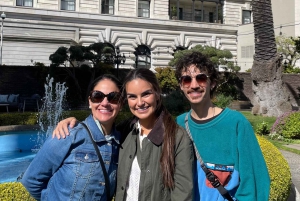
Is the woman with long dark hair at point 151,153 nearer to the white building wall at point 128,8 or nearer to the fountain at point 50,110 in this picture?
the fountain at point 50,110

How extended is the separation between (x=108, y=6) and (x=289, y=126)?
81.6 ft

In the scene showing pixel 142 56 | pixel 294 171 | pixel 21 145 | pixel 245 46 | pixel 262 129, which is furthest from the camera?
pixel 245 46

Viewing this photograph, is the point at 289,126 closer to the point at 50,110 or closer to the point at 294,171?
the point at 294,171

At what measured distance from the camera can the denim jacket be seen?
7.04ft

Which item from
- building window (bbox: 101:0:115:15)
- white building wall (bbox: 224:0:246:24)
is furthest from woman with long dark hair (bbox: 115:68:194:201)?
white building wall (bbox: 224:0:246:24)

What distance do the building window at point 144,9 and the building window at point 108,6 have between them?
287cm

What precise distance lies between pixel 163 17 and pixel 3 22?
15164 mm

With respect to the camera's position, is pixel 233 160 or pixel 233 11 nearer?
pixel 233 160

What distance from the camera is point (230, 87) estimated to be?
91.4ft

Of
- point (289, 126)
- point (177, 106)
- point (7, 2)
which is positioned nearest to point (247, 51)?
point (177, 106)

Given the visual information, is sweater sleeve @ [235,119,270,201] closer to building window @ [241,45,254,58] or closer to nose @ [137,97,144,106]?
nose @ [137,97,144,106]

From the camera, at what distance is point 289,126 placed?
38.6 ft

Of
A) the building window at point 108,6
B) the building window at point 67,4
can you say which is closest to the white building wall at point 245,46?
the building window at point 108,6

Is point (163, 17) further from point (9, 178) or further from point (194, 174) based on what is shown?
point (194, 174)
